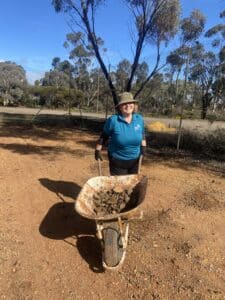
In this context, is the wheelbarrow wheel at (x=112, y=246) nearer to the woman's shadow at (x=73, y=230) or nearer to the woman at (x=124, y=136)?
the woman's shadow at (x=73, y=230)

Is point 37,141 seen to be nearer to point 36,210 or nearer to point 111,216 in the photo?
point 36,210

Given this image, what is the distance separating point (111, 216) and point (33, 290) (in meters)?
1.06

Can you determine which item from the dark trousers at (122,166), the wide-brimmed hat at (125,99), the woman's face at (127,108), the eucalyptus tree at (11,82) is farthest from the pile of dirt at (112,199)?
the eucalyptus tree at (11,82)

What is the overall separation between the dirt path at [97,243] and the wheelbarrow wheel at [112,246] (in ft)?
0.44

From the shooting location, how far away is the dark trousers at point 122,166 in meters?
4.63

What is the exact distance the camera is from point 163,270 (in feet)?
12.9

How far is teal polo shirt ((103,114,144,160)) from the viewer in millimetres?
4336

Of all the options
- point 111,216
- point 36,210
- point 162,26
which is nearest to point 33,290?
point 111,216

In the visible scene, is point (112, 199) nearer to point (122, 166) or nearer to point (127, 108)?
point (122, 166)

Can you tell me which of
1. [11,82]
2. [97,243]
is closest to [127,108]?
[97,243]

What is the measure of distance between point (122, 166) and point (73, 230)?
42.9 inches

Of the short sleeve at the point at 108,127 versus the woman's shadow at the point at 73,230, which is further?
the short sleeve at the point at 108,127

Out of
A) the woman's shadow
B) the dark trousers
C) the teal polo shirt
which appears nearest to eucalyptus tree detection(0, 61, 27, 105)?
the woman's shadow

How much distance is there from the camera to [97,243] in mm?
4449
